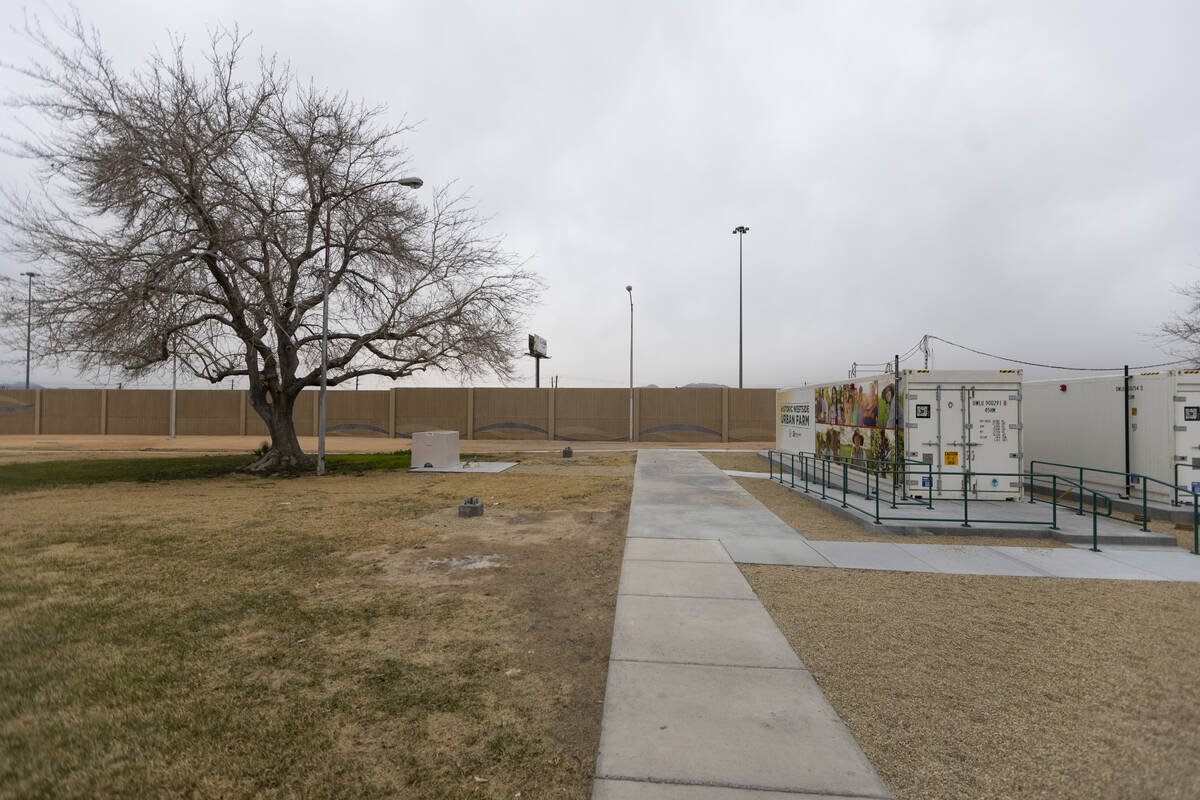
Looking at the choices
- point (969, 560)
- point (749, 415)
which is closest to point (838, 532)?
point (969, 560)

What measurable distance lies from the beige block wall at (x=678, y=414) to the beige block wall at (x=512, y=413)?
6673 millimetres

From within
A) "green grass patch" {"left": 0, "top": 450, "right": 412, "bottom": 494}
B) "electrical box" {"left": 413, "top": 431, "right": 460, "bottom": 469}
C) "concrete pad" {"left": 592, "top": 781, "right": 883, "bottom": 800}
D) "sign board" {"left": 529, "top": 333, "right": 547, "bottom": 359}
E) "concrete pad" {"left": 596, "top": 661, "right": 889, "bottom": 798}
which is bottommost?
"green grass patch" {"left": 0, "top": 450, "right": 412, "bottom": 494}

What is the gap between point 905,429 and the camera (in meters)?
11.9

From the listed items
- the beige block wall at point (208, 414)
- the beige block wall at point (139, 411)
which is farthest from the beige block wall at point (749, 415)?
the beige block wall at point (139, 411)

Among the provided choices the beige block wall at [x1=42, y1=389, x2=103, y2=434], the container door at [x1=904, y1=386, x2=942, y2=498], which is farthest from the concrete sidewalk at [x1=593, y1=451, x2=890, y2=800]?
the beige block wall at [x1=42, y1=389, x2=103, y2=434]

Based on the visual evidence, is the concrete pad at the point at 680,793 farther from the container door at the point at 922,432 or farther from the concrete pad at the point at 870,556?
the container door at the point at 922,432

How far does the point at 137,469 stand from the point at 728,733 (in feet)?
77.1

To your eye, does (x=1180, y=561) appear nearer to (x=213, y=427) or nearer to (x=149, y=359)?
(x=149, y=359)

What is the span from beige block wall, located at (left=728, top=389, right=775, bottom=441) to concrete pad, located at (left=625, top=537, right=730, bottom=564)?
96.1 ft

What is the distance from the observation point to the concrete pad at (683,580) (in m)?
6.28

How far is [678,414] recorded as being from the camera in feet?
123

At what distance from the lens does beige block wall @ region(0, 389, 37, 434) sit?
40.6m

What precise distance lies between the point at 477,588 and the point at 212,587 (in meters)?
3.08

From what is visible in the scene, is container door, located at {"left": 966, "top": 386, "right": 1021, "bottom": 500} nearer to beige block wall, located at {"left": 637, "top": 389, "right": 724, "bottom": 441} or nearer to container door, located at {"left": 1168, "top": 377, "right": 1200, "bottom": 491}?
container door, located at {"left": 1168, "top": 377, "right": 1200, "bottom": 491}
